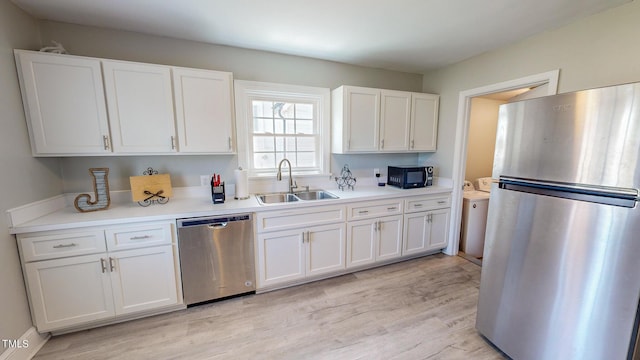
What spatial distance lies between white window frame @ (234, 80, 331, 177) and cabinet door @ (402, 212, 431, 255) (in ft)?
3.94

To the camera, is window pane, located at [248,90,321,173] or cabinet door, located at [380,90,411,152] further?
cabinet door, located at [380,90,411,152]

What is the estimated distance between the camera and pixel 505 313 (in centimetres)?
162

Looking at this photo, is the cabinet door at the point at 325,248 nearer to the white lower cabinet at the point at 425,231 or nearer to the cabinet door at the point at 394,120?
the white lower cabinet at the point at 425,231

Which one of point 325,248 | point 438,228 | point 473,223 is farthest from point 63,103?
point 473,223

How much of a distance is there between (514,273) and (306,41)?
2569 mm

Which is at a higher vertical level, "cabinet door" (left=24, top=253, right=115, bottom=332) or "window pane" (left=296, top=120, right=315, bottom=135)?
"window pane" (left=296, top=120, right=315, bottom=135)

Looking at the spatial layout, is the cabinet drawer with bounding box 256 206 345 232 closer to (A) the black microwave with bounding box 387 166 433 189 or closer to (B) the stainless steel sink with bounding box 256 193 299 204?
(B) the stainless steel sink with bounding box 256 193 299 204

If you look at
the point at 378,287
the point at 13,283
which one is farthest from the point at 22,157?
the point at 378,287

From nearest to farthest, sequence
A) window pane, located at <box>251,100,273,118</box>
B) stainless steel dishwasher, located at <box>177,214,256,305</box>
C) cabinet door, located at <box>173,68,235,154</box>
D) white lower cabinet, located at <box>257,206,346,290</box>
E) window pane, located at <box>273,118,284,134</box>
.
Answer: stainless steel dishwasher, located at <box>177,214,256,305</box>
cabinet door, located at <box>173,68,235,154</box>
white lower cabinet, located at <box>257,206,346,290</box>
window pane, located at <box>251,100,273,118</box>
window pane, located at <box>273,118,284,134</box>

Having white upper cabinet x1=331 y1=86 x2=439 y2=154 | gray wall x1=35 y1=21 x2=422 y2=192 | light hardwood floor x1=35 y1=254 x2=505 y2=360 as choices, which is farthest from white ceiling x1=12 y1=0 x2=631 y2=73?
light hardwood floor x1=35 y1=254 x2=505 y2=360

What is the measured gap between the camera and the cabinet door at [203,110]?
2.17 metres

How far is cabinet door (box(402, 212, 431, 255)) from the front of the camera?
2897 millimetres

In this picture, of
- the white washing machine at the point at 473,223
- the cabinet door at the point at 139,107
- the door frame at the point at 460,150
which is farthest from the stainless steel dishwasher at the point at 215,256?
the white washing machine at the point at 473,223

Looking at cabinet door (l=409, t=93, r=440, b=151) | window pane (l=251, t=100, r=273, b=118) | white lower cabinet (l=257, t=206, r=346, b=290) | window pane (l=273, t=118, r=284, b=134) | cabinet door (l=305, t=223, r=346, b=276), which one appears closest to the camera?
white lower cabinet (l=257, t=206, r=346, b=290)
